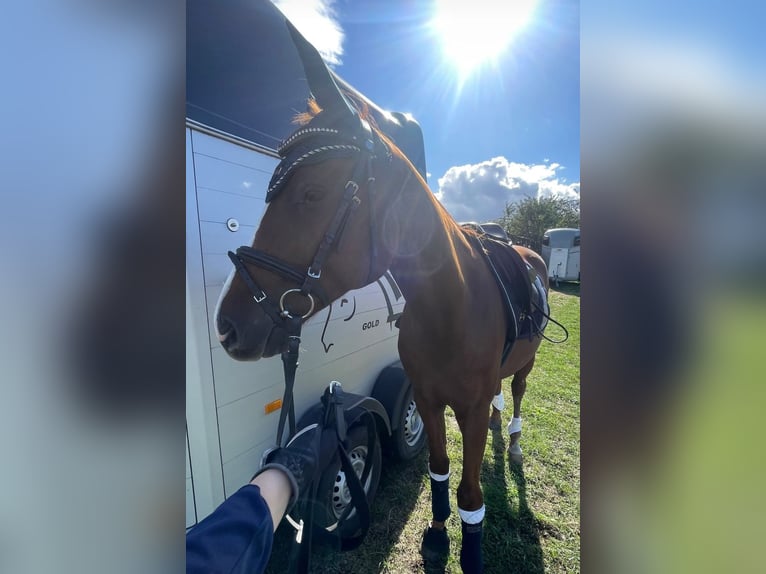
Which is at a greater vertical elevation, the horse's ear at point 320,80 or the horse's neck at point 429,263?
the horse's ear at point 320,80

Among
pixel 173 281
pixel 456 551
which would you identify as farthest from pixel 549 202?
pixel 173 281

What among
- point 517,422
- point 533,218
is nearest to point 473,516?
point 517,422

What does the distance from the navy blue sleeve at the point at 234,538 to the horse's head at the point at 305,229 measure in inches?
22.5

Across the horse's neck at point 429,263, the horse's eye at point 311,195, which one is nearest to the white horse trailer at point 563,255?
the horse's neck at point 429,263

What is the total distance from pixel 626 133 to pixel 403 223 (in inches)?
47.8

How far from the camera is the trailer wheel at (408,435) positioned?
3.17 metres

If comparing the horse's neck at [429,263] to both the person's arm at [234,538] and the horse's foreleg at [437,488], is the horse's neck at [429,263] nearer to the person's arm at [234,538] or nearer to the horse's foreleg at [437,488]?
the horse's foreleg at [437,488]

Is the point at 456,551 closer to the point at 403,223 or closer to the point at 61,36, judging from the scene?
the point at 403,223

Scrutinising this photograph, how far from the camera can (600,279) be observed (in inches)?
20.9

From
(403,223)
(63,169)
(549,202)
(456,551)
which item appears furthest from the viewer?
(549,202)

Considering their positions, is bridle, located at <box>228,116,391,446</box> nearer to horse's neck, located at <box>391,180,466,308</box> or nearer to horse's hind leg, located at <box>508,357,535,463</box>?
horse's neck, located at <box>391,180,466,308</box>

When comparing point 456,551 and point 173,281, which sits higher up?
point 173,281

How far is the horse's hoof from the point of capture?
7.59 ft

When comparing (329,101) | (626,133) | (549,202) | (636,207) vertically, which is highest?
(549,202)
